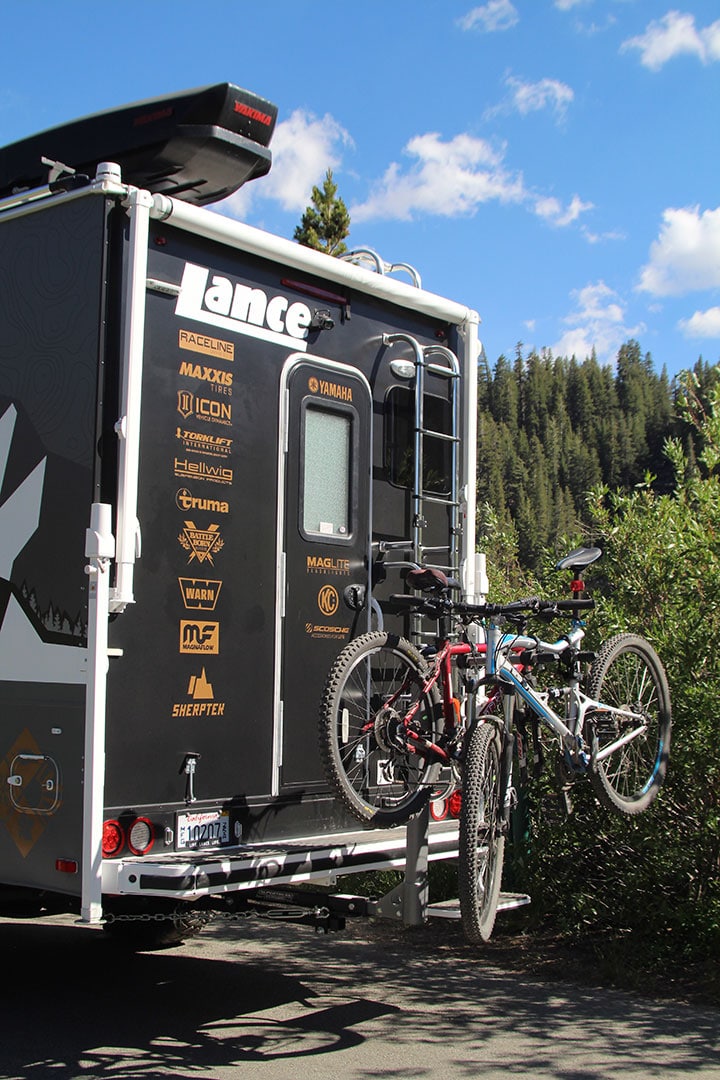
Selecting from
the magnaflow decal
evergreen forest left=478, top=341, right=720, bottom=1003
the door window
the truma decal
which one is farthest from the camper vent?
evergreen forest left=478, top=341, right=720, bottom=1003

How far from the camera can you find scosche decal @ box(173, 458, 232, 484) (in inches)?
205

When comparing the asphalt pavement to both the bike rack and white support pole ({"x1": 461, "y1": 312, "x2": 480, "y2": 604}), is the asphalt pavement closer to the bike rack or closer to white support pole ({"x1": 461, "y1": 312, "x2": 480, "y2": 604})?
the bike rack

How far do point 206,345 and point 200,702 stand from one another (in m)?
1.60

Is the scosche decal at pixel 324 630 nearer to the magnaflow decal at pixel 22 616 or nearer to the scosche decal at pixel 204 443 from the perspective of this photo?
the scosche decal at pixel 204 443

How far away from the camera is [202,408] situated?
5.35 m

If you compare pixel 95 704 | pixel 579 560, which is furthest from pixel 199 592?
pixel 579 560

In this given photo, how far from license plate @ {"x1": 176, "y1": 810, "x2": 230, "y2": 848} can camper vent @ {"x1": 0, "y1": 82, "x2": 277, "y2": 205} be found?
2898mm

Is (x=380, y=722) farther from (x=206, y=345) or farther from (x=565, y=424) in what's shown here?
(x=565, y=424)

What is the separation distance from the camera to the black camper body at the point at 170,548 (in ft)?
15.8

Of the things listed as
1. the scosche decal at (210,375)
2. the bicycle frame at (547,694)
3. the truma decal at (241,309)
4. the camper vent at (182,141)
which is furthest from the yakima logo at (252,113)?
the bicycle frame at (547,694)

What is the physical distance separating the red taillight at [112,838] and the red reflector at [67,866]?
0.39ft

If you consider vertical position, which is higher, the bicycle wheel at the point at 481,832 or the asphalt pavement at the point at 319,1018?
the bicycle wheel at the point at 481,832

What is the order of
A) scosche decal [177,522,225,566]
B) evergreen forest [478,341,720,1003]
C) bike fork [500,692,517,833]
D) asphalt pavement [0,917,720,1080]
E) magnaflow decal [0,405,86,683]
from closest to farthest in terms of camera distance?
magnaflow decal [0,405,86,683] < asphalt pavement [0,917,720,1080] < bike fork [500,692,517,833] < scosche decal [177,522,225,566] < evergreen forest [478,341,720,1003]

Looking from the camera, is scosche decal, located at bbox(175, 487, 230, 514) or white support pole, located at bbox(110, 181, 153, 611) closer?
white support pole, located at bbox(110, 181, 153, 611)
